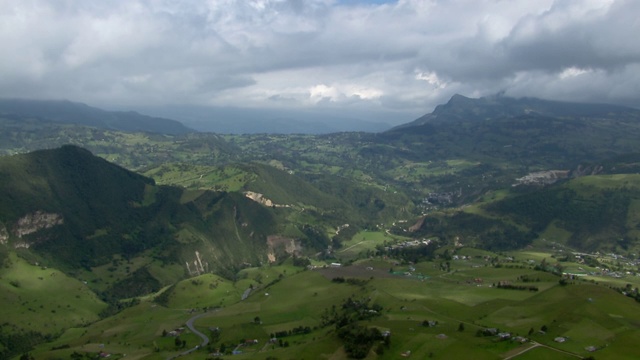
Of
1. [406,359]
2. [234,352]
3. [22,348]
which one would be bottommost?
[22,348]

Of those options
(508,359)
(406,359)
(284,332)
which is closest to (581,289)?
(508,359)

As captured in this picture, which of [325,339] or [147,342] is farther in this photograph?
[147,342]

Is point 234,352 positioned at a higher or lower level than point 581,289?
lower

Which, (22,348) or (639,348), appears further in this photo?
(22,348)

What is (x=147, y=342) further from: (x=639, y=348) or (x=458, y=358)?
(x=639, y=348)

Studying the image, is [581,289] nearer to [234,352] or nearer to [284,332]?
[284,332]

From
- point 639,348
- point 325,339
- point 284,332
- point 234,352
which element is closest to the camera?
point 639,348

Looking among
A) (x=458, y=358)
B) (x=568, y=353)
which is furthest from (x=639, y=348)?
(x=458, y=358)

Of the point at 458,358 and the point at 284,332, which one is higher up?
the point at 458,358

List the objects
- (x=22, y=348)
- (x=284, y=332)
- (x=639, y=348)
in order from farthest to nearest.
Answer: (x=22, y=348)
(x=284, y=332)
(x=639, y=348)
